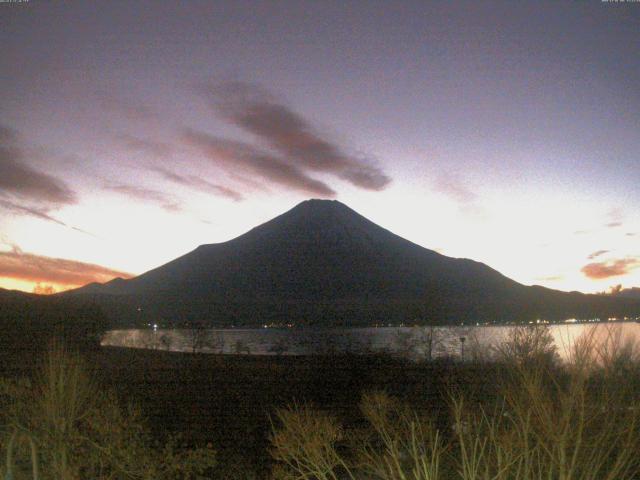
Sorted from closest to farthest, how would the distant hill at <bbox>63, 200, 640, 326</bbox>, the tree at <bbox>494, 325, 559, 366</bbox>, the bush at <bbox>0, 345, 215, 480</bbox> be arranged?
the bush at <bbox>0, 345, 215, 480</bbox>
the tree at <bbox>494, 325, 559, 366</bbox>
the distant hill at <bbox>63, 200, 640, 326</bbox>

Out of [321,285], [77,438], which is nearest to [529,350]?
[77,438]

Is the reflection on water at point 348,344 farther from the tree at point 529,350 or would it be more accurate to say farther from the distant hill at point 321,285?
the distant hill at point 321,285

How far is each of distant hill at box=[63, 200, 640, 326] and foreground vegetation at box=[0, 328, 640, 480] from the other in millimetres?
65620

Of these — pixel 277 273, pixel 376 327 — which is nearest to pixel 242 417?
pixel 376 327

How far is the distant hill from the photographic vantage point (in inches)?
3984

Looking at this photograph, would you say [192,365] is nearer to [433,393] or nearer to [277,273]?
[433,393]

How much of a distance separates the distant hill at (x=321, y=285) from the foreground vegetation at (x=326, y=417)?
65.6 metres

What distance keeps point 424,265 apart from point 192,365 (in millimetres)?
105368

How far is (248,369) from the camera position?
2750 centimetres

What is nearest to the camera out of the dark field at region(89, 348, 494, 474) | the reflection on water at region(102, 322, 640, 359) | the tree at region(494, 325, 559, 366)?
the tree at region(494, 325, 559, 366)

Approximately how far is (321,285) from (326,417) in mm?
121264

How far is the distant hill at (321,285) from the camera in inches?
3984

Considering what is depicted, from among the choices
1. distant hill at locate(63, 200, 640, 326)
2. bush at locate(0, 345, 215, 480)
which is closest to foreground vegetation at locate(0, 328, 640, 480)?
bush at locate(0, 345, 215, 480)

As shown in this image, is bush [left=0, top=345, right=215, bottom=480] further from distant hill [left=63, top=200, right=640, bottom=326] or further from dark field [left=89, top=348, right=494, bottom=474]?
distant hill [left=63, top=200, right=640, bottom=326]
